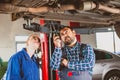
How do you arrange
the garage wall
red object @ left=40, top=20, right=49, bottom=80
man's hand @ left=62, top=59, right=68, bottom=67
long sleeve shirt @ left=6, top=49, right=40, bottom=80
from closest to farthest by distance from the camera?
long sleeve shirt @ left=6, top=49, right=40, bottom=80
man's hand @ left=62, top=59, right=68, bottom=67
red object @ left=40, top=20, right=49, bottom=80
the garage wall

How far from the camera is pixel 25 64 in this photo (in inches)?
109

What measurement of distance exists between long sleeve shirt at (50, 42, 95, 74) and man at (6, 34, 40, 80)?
0.23 m

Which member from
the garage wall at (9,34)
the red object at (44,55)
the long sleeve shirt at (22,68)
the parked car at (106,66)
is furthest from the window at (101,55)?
the long sleeve shirt at (22,68)

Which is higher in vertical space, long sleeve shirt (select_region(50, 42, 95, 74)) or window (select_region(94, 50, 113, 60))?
long sleeve shirt (select_region(50, 42, 95, 74))

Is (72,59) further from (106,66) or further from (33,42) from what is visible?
(106,66)

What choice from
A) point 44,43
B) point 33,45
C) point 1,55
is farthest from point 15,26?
point 33,45

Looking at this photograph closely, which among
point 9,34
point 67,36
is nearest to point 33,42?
point 67,36

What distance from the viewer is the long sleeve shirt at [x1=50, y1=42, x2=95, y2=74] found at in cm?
280

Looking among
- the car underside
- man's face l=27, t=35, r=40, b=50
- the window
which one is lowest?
the window

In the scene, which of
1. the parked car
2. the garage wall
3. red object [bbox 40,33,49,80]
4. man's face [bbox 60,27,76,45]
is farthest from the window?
man's face [bbox 60,27,76,45]

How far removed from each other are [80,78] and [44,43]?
3.11m

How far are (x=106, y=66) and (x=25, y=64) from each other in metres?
4.24

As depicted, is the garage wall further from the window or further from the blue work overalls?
the blue work overalls

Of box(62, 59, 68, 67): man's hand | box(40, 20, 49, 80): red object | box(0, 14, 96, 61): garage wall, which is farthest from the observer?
box(0, 14, 96, 61): garage wall
